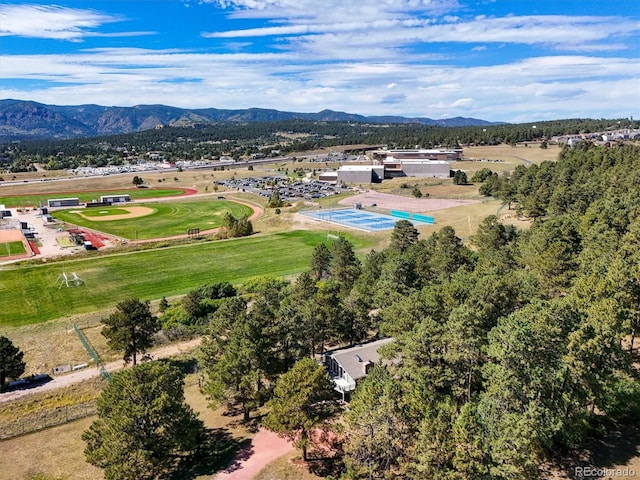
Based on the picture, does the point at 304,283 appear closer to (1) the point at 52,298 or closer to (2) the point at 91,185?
(1) the point at 52,298

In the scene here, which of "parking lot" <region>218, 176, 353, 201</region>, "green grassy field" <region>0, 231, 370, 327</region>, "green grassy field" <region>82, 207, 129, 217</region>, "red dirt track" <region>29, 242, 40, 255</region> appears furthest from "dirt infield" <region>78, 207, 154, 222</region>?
"green grassy field" <region>0, 231, 370, 327</region>

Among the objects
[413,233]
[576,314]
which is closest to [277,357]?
[576,314]

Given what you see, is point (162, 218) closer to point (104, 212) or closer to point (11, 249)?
point (104, 212)

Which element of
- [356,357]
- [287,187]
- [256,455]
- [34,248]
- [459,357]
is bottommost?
[256,455]

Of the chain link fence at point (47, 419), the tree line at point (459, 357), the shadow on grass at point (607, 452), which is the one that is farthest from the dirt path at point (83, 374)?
the shadow on grass at point (607, 452)

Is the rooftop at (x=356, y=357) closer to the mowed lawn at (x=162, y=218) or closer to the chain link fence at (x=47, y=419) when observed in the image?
the chain link fence at (x=47, y=419)

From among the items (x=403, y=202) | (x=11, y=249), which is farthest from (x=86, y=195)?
(x=403, y=202)

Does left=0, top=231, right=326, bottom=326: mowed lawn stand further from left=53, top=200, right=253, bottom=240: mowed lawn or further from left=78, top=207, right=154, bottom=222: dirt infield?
left=78, top=207, right=154, bottom=222: dirt infield
